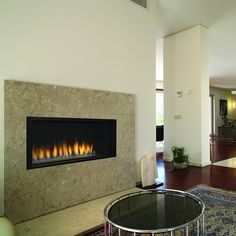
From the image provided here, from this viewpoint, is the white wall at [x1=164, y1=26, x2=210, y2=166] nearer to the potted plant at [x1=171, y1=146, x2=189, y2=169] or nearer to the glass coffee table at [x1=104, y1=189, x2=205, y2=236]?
the potted plant at [x1=171, y1=146, x2=189, y2=169]

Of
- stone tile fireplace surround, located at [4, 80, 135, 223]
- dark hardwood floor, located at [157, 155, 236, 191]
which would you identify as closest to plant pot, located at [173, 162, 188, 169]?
dark hardwood floor, located at [157, 155, 236, 191]

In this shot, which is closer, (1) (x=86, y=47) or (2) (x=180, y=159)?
(1) (x=86, y=47)

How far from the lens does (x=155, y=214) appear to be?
1.42 m

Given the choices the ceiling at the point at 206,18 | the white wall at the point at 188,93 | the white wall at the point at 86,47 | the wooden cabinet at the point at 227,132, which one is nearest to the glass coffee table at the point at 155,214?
the white wall at the point at 86,47

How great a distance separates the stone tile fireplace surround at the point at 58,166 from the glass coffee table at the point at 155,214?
0.78 metres

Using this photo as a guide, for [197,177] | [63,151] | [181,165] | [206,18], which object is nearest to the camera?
[63,151]

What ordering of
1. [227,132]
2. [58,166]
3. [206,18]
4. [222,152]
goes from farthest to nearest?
[227,132], [222,152], [206,18], [58,166]

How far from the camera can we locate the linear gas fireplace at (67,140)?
82.5 inches

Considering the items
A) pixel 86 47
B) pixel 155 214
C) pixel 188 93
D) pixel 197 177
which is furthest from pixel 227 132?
pixel 155 214

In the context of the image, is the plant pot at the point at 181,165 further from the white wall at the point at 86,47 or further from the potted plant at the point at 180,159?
the white wall at the point at 86,47

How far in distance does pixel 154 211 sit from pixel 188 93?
3.38 meters

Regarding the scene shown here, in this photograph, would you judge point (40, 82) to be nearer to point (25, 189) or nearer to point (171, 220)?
point (25, 189)

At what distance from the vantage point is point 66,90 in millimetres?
2242

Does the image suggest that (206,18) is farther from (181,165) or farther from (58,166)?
(58,166)
